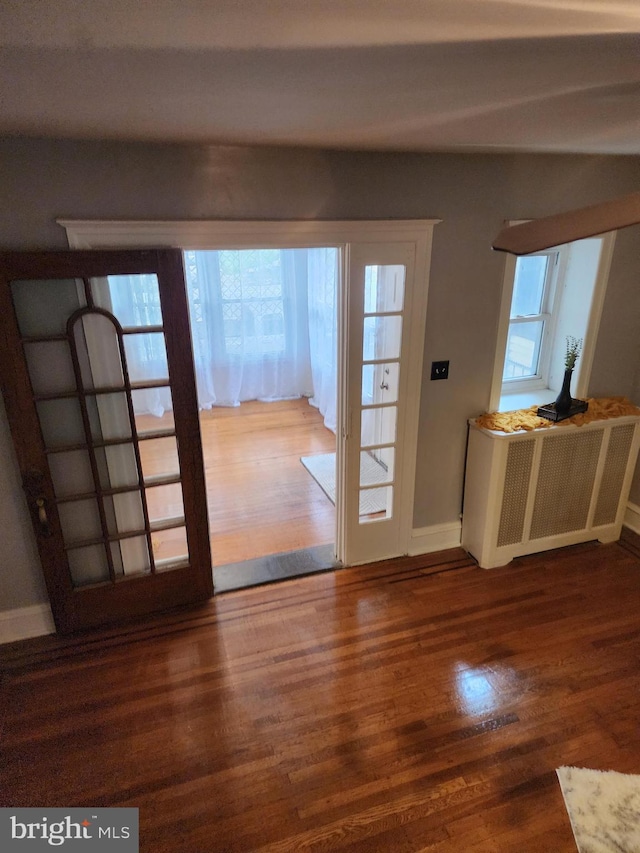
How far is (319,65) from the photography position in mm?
1061

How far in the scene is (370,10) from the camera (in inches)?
30.5

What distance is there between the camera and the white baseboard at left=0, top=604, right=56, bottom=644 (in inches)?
109

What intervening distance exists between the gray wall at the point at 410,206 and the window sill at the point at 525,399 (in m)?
0.28

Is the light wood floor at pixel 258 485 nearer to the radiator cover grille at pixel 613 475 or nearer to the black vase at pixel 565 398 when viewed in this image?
the black vase at pixel 565 398

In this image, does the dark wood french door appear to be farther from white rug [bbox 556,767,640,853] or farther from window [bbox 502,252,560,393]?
window [bbox 502,252,560,393]

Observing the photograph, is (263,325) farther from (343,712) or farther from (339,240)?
(343,712)

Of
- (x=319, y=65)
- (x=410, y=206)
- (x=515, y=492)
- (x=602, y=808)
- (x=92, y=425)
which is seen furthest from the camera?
(x=515, y=492)

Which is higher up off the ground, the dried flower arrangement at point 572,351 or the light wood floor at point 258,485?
the dried flower arrangement at point 572,351

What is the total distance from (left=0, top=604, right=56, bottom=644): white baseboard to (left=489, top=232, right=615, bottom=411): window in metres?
2.86

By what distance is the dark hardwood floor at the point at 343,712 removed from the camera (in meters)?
1.97

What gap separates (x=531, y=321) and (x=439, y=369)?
870 mm

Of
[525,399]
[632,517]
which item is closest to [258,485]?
[525,399]

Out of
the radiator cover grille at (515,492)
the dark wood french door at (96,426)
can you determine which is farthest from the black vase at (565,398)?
the dark wood french door at (96,426)

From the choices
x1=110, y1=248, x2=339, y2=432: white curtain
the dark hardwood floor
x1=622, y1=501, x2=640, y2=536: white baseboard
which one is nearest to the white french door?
the dark hardwood floor
